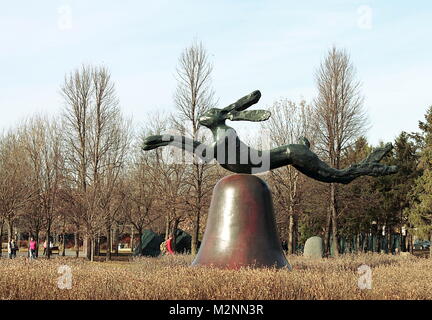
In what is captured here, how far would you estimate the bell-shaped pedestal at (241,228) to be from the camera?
10.1 m

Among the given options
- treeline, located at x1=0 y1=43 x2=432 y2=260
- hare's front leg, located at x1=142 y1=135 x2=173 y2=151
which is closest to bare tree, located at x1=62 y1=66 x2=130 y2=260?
treeline, located at x1=0 y1=43 x2=432 y2=260

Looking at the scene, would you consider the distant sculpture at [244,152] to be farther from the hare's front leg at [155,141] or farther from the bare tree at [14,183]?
the bare tree at [14,183]

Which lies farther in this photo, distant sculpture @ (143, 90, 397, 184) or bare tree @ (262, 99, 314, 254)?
bare tree @ (262, 99, 314, 254)

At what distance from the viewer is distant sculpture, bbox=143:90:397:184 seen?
10789 mm

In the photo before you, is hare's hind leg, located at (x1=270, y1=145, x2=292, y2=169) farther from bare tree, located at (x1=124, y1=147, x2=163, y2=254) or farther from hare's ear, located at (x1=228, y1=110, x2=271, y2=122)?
bare tree, located at (x1=124, y1=147, x2=163, y2=254)

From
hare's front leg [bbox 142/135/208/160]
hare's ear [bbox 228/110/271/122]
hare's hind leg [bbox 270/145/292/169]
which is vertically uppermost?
hare's ear [bbox 228/110/271/122]

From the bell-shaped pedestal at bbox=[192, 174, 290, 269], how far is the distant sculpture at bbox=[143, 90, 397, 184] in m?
0.38

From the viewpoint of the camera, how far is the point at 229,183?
10727 mm

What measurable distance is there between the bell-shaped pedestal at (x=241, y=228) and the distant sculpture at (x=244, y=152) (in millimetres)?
382

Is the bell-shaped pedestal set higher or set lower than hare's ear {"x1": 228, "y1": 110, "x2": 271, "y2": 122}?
lower

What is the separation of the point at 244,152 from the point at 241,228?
5.14 feet

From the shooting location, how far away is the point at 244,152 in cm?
1080
